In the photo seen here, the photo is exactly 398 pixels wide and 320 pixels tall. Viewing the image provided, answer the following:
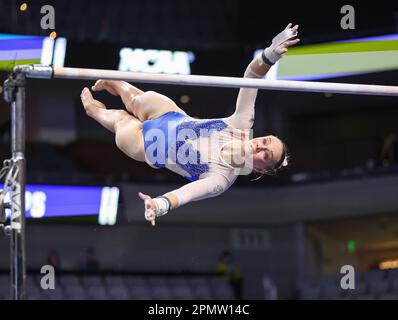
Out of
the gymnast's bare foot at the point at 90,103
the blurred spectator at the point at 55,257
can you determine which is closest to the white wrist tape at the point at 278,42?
the gymnast's bare foot at the point at 90,103

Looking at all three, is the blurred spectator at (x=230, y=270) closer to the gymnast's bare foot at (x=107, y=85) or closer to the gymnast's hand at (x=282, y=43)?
the gymnast's bare foot at (x=107, y=85)

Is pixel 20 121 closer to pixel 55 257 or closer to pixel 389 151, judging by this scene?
pixel 55 257

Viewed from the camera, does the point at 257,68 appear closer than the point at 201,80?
No

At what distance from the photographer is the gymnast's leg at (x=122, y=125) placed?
6.89 metres

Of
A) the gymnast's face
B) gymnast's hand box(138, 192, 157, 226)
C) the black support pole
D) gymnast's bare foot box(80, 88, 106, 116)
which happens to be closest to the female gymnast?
the gymnast's face

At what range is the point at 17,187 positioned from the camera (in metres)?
5.74

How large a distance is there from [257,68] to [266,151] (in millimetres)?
582

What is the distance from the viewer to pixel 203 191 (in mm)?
6578

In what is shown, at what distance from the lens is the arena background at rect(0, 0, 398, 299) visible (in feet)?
40.5

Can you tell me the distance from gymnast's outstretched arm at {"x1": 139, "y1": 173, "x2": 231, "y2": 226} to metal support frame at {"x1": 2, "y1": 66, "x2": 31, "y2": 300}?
76cm

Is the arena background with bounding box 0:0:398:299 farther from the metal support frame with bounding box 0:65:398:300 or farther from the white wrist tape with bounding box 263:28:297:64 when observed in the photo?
the metal support frame with bounding box 0:65:398:300

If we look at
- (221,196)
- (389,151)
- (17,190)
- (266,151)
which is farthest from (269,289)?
(17,190)

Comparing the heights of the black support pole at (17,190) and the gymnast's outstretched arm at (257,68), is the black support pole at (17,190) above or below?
below

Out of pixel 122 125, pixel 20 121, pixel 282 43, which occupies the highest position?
pixel 282 43
